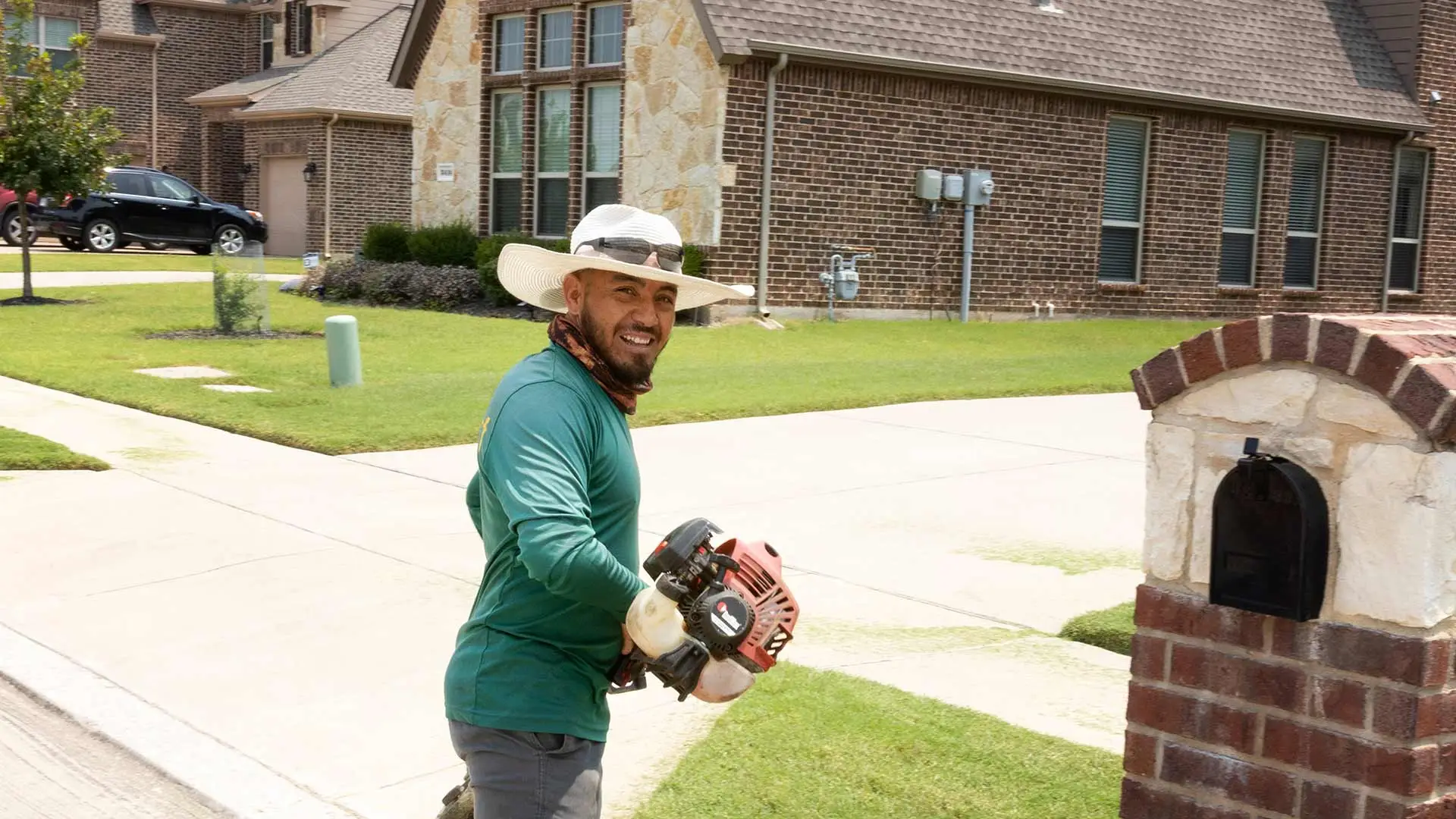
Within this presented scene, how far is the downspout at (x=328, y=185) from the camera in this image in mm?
34156

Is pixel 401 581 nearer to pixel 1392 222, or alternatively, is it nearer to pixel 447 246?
pixel 447 246

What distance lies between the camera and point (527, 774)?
10.1ft

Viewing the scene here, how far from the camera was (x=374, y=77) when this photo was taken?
1373 inches

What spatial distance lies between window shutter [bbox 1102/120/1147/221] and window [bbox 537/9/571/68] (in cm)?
785

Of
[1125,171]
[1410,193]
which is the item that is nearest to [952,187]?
[1125,171]

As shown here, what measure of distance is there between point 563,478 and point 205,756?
2.96 m

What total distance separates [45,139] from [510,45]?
6.56 metres

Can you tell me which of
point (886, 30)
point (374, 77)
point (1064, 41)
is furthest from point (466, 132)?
point (374, 77)

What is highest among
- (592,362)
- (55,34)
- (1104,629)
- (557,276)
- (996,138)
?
(55,34)

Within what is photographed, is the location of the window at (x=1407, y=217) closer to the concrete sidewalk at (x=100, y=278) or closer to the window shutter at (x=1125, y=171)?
the window shutter at (x=1125, y=171)

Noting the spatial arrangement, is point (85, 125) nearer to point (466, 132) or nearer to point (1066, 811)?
point (466, 132)

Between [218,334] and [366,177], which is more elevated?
[366,177]

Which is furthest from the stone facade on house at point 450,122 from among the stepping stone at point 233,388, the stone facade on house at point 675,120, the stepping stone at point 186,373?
the stepping stone at point 233,388

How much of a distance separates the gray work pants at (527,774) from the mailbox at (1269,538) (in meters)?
1.67
